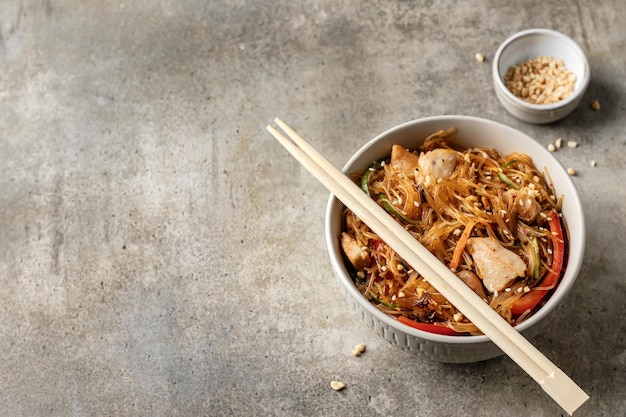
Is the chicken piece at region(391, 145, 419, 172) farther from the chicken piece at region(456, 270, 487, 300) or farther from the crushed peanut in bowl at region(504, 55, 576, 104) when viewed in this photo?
the crushed peanut in bowl at region(504, 55, 576, 104)

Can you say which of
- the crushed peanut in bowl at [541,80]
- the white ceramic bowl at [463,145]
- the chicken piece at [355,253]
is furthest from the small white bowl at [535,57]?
the chicken piece at [355,253]

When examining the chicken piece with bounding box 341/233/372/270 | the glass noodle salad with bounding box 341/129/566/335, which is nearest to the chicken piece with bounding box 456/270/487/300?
the glass noodle salad with bounding box 341/129/566/335

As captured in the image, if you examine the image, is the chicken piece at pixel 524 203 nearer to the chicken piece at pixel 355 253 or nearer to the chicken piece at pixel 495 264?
the chicken piece at pixel 495 264

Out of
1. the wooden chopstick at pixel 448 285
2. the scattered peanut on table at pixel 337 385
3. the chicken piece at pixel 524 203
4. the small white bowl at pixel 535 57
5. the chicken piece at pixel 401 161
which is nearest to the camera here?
the wooden chopstick at pixel 448 285

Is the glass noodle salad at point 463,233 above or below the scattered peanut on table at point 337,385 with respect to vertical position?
above

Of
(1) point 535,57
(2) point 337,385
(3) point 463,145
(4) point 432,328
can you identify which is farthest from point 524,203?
(1) point 535,57

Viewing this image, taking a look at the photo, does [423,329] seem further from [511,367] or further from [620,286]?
[620,286]
